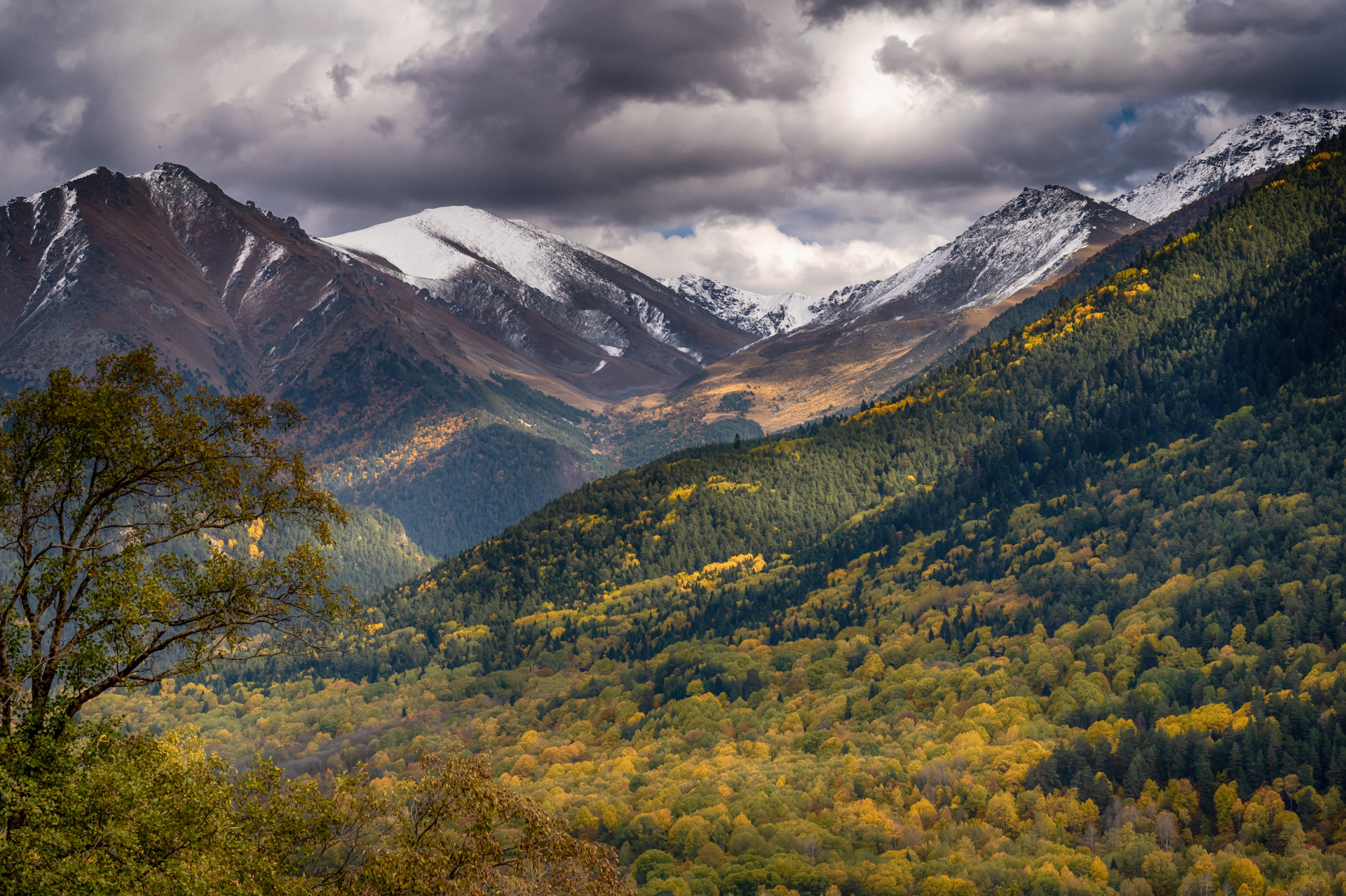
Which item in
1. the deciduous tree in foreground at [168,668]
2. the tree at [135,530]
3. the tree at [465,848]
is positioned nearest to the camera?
the deciduous tree in foreground at [168,668]

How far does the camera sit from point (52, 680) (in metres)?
33.6

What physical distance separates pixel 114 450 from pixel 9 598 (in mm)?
5915

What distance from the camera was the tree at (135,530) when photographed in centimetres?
3297

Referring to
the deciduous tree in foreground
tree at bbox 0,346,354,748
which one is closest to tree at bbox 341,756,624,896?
the deciduous tree in foreground

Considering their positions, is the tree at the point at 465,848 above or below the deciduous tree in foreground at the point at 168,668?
below

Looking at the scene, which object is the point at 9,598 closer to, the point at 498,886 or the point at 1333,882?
the point at 498,886

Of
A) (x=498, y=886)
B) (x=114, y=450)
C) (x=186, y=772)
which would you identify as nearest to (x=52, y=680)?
(x=186, y=772)

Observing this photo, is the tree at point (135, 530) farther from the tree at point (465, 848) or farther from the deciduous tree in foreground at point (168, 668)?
the tree at point (465, 848)

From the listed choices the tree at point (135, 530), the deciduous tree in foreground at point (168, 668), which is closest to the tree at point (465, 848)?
the deciduous tree in foreground at point (168, 668)

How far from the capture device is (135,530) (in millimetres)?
37094

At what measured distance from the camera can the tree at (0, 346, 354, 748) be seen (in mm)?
32969

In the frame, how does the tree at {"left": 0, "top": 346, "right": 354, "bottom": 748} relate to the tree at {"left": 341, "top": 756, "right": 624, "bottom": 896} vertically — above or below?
above

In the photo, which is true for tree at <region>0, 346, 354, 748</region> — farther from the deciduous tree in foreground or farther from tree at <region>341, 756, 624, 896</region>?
tree at <region>341, 756, 624, 896</region>

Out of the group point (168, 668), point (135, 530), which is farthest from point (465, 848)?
point (135, 530)
